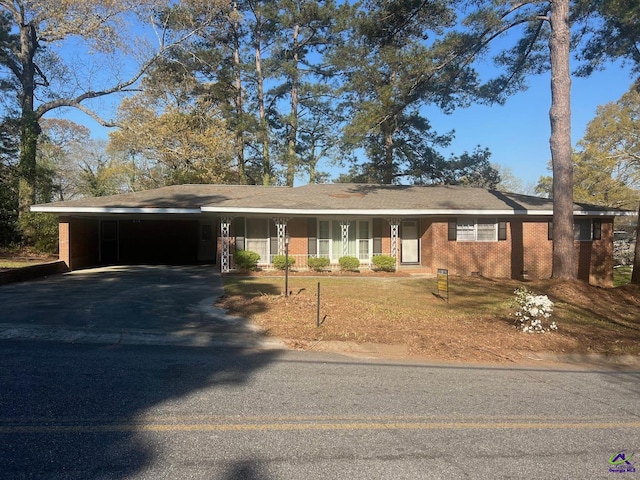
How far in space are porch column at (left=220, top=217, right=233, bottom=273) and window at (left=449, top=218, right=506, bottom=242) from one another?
30.7 ft

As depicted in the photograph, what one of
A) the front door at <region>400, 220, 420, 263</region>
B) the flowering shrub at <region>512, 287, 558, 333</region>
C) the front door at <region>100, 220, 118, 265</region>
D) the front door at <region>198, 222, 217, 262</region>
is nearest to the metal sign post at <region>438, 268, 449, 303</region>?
the flowering shrub at <region>512, 287, 558, 333</region>

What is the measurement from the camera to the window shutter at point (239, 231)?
18.8 m

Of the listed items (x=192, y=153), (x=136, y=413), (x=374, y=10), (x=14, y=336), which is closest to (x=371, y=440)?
(x=136, y=413)

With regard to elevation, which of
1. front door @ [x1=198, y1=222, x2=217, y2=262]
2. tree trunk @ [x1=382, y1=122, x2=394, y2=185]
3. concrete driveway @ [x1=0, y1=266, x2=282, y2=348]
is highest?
tree trunk @ [x1=382, y1=122, x2=394, y2=185]

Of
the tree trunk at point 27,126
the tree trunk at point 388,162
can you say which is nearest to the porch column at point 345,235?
the tree trunk at point 388,162

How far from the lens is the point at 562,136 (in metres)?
13.5

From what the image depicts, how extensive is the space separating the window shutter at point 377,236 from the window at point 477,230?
3295mm

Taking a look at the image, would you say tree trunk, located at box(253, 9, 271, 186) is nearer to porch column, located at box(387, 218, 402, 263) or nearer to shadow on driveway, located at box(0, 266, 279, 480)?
porch column, located at box(387, 218, 402, 263)

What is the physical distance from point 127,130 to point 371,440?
27523 mm

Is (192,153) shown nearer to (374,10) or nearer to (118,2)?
(118,2)

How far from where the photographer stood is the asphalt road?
3.29 m

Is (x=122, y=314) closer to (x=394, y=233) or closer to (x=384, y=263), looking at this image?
(x=384, y=263)

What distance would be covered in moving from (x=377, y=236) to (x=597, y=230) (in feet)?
30.0

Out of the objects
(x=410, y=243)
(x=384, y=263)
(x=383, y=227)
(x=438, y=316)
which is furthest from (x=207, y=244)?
(x=438, y=316)
